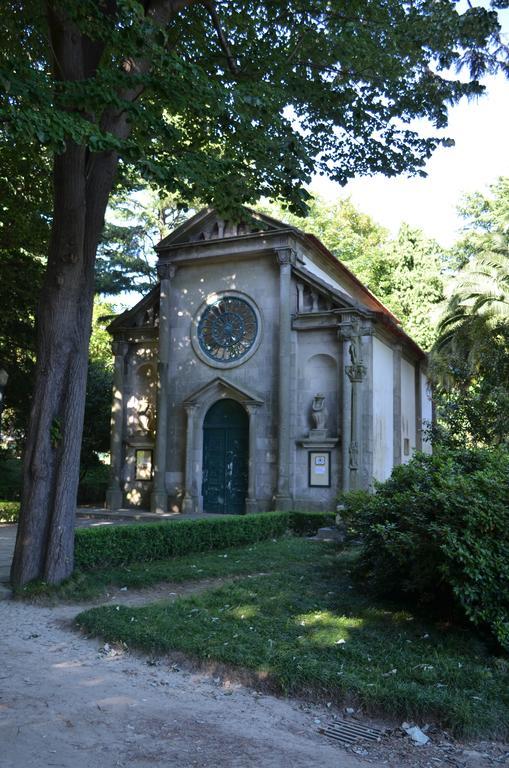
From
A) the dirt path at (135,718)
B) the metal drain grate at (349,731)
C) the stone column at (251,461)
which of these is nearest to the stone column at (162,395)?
the stone column at (251,461)

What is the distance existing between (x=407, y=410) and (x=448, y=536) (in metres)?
20.1

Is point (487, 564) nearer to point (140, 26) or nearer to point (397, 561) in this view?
point (397, 561)

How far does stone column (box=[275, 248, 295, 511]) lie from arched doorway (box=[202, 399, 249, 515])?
5.35ft

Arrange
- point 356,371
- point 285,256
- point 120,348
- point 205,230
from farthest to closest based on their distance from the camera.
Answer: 1. point 120,348
2. point 205,230
3. point 285,256
4. point 356,371

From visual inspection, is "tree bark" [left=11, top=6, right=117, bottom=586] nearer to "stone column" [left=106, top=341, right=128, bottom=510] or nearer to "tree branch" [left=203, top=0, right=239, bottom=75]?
"tree branch" [left=203, top=0, right=239, bottom=75]

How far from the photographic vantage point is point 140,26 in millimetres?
8422

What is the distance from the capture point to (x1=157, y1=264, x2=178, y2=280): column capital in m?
22.4

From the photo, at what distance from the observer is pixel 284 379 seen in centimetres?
1984

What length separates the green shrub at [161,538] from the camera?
35.5 feet

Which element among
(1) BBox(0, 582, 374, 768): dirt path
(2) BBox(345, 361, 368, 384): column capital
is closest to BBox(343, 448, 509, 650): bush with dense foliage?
(1) BBox(0, 582, 374, 768): dirt path

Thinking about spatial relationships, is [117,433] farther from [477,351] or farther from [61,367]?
[61,367]

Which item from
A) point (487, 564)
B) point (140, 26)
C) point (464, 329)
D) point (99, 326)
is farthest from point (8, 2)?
point (99, 326)

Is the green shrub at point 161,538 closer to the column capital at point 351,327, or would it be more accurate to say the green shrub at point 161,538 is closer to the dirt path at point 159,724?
the dirt path at point 159,724

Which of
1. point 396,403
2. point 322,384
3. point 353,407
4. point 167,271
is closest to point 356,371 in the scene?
point 353,407
